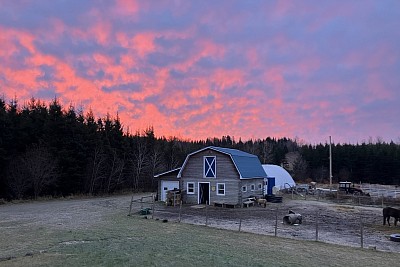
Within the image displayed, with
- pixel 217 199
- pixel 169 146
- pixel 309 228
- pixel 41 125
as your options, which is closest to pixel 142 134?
pixel 169 146

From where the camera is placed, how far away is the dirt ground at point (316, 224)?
1808 centimetres

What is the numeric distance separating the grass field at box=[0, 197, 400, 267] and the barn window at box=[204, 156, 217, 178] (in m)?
14.2

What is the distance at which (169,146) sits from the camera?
7188 centimetres

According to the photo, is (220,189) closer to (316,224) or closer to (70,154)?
(316,224)

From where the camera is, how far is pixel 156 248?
44.7ft

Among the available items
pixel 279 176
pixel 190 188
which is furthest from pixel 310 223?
pixel 279 176

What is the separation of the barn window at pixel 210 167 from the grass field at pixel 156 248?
14207 mm

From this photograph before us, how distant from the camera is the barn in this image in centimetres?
3362

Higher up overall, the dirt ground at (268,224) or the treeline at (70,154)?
the treeline at (70,154)

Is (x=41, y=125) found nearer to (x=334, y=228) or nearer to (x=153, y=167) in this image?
(x=153, y=167)

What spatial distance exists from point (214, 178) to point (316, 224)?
18032 millimetres

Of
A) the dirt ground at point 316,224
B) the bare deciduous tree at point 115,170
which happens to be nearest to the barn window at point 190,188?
the dirt ground at point 316,224

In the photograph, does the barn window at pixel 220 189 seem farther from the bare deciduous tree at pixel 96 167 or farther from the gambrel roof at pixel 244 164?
the bare deciduous tree at pixel 96 167

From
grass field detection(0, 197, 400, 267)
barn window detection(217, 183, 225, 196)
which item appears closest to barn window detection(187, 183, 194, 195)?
barn window detection(217, 183, 225, 196)
